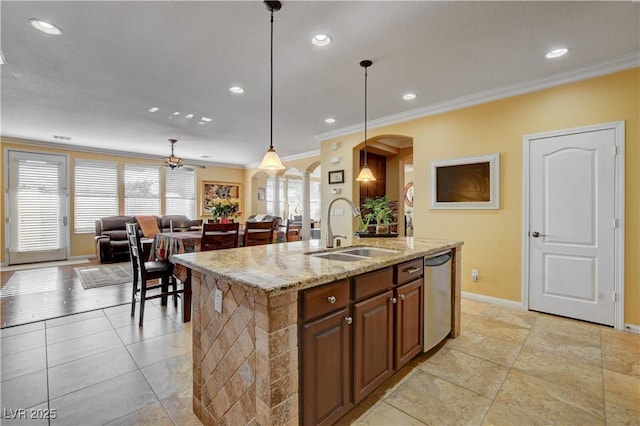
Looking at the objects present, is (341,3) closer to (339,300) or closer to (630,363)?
(339,300)

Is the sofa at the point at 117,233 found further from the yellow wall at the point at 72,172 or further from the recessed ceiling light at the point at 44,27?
the recessed ceiling light at the point at 44,27

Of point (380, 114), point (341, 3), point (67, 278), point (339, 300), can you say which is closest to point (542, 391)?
point (339, 300)

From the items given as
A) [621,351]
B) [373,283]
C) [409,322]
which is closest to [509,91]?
[621,351]

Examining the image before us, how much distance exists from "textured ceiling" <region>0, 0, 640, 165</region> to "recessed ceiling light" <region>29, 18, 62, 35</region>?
6cm

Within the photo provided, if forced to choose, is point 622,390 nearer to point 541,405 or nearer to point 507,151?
point 541,405

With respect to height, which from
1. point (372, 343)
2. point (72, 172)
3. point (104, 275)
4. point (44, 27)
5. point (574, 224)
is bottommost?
point (104, 275)

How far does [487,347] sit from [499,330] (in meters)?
0.48

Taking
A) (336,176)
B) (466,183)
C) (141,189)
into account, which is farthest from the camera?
(141,189)

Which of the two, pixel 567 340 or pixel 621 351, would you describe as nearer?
pixel 621 351

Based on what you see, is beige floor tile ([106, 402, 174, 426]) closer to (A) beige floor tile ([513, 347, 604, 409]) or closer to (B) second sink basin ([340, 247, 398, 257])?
(B) second sink basin ([340, 247, 398, 257])

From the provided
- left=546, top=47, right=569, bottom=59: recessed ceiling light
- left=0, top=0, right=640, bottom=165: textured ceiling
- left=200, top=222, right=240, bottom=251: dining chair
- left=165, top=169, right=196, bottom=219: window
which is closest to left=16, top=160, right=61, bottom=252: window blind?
left=0, top=0, right=640, bottom=165: textured ceiling

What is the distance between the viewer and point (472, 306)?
11.8 feet

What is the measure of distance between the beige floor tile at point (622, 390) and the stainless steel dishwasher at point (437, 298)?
3.39ft

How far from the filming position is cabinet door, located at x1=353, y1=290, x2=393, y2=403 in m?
1.67
